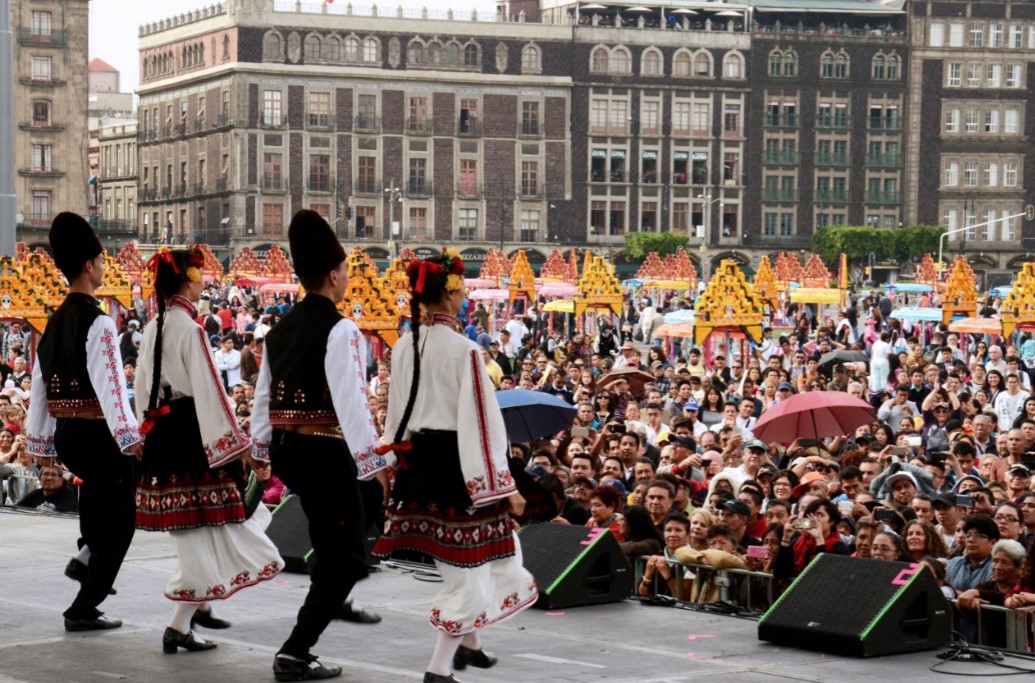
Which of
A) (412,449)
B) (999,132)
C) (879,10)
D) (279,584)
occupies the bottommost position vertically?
(279,584)

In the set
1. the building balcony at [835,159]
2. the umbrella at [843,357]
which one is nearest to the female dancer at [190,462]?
the umbrella at [843,357]

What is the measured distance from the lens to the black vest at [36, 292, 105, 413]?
828cm

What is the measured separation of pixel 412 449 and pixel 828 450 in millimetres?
8347

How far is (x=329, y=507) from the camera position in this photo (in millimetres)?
7289

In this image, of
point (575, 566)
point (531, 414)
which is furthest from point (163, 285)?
point (531, 414)

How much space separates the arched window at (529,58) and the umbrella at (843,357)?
68062 mm

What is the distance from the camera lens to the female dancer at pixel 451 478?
23.1 feet

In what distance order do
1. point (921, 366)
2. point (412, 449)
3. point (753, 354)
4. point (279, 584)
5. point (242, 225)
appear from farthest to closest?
point (242, 225) < point (753, 354) < point (921, 366) < point (279, 584) < point (412, 449)

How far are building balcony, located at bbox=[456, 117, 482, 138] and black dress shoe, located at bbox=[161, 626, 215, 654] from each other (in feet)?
282

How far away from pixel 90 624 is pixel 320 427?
5.39ft

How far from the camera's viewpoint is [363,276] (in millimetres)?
21656

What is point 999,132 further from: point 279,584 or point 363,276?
point 279,584

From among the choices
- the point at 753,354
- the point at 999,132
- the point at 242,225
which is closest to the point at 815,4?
the point at 999,132

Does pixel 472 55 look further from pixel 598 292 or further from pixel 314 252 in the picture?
pixel 314 252
